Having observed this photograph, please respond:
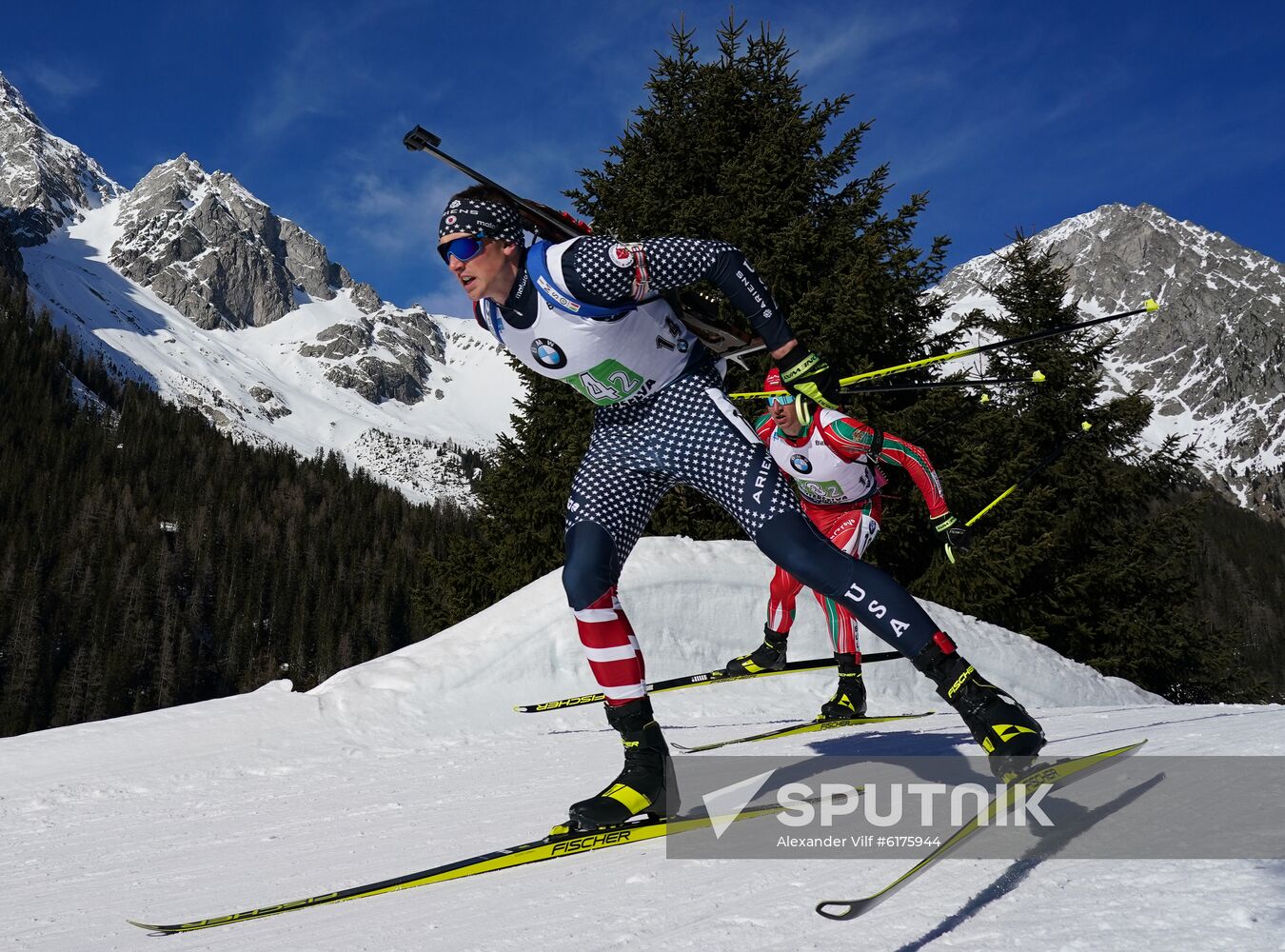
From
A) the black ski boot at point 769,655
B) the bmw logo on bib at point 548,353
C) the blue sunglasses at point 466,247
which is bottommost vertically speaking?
the black ski boot at point 769,655

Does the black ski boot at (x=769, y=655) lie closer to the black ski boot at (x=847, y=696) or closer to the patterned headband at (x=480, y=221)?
the black ski boot at (x=847, y=696)

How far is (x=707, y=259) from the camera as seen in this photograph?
3.16 m

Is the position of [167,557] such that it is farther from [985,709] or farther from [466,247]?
[985,709]

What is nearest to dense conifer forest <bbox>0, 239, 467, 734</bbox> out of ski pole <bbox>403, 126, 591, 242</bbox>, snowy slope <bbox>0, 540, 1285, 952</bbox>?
snowy slope <bbox>0, 540, 1285, 952</bbox>

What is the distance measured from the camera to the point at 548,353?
10.6 feet

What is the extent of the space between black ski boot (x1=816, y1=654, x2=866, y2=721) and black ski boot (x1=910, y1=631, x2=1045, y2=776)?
323 centimetres

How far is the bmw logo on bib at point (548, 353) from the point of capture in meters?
3.19

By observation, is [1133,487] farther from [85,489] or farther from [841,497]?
[85,489]

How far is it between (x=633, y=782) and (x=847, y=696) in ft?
10.6

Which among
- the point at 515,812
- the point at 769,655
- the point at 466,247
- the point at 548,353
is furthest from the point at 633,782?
the point at 769,655

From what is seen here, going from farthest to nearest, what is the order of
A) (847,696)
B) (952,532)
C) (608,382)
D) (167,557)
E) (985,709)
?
1. (167,557)
2. (847,696)
3. (952,532)
4. (608,382)
5. (985,709)

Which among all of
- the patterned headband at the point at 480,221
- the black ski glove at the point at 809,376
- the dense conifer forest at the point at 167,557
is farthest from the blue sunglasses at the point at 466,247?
the dense conifer forest at the point at 167,557

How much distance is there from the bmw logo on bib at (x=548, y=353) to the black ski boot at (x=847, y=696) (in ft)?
11.5

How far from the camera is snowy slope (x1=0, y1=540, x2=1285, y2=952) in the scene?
193 cm
